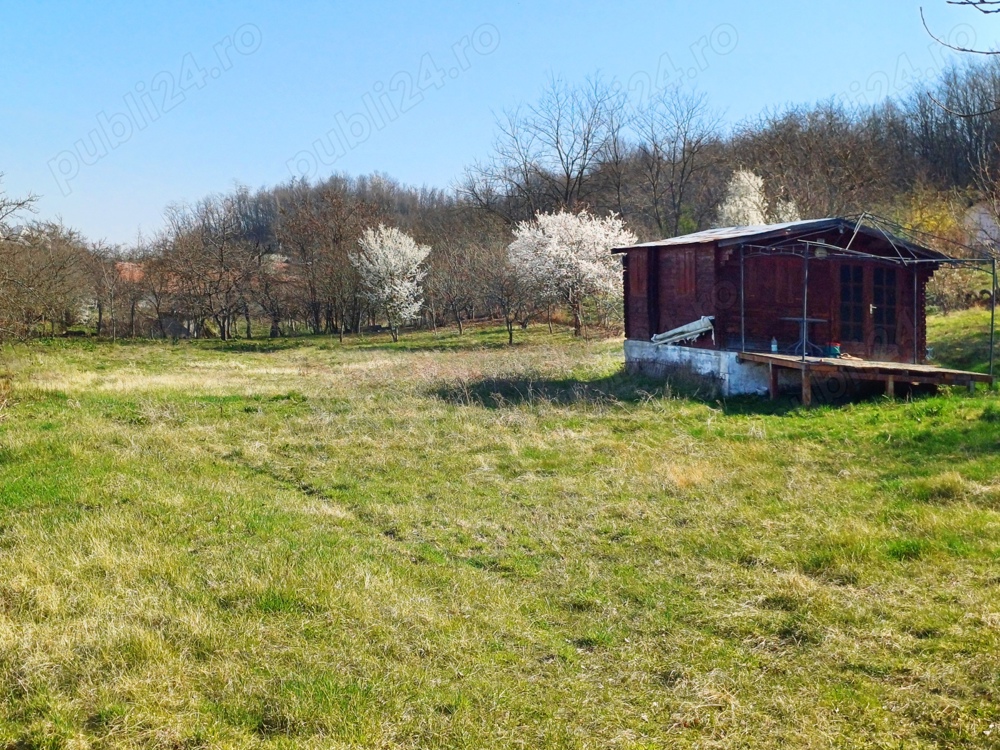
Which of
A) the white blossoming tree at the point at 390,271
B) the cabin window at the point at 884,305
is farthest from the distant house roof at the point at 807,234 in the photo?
the white blossoming tree at the point at 390,271

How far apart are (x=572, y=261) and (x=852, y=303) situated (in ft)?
63.6

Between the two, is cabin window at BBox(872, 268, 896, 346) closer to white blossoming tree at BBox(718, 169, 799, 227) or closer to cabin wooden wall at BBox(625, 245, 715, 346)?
cabin wooden wall at BBox(625, 245, 715, 346)

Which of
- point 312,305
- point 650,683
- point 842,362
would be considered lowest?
point 650,683

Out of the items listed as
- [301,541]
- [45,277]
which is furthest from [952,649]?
[45,277]

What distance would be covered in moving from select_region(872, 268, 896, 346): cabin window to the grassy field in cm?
367

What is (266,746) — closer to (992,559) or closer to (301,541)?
(301,541)

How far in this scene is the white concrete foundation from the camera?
15.3 meters

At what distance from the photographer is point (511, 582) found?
248 inches

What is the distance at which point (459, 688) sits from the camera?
448 centimetres

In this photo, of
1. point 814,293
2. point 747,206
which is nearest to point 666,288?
point 814,293

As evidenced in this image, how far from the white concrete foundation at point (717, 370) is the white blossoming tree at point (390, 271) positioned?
24.1 metres

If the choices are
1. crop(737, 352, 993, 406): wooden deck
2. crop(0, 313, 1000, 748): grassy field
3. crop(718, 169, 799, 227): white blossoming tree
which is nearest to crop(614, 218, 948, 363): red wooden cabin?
crop(737, 352, 993, 406): wooden deck

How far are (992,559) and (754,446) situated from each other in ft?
14.5

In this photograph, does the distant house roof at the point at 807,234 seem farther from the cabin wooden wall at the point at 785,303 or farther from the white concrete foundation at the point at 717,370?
the white concrete foundation at the point at 717,370
